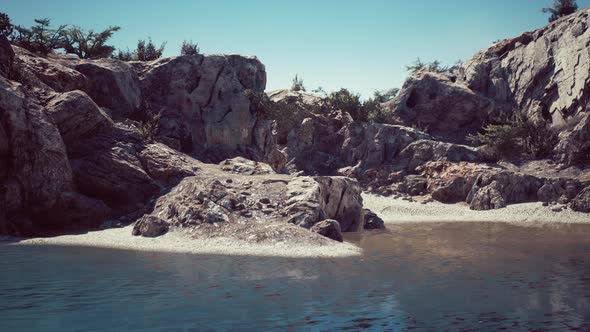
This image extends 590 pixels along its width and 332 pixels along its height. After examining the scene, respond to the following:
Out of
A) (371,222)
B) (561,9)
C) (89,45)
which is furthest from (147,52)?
(561,9)

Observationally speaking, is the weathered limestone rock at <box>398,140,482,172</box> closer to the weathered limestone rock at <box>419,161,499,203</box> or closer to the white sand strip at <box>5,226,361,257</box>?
the weathered limestone rock at <box>419,161,499,203</box>

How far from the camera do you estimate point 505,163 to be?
1548 inches

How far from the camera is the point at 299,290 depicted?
11.9 m

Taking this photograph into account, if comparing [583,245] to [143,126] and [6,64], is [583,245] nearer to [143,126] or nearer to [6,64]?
[143,126]

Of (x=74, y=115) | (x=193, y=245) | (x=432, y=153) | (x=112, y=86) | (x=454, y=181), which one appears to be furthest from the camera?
(x=432, y=153)

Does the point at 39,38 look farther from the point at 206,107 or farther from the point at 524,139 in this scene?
the point at 524,139

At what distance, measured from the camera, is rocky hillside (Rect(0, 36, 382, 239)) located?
21.9 meters

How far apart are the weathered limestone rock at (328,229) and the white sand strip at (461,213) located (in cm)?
997

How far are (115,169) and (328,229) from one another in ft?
36.9

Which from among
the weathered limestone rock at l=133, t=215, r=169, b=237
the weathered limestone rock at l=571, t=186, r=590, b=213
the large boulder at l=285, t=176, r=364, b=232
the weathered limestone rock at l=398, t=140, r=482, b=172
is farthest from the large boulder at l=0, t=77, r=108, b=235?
the weathered limestone rock at l=571, t=186, r=590, b=213

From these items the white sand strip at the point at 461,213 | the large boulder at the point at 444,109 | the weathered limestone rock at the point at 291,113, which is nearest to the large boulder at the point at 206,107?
the white sand strip at the point at 461,213

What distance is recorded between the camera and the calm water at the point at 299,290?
361 inches

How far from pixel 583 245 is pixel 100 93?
25.5 m

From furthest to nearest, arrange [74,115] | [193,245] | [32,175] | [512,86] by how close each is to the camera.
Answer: [512,86], [74,115], [32,175], [193,245]
